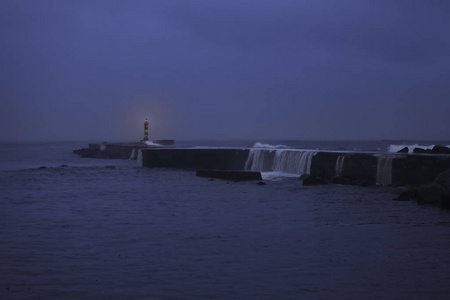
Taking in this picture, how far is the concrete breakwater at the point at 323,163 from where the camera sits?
73.5 feet

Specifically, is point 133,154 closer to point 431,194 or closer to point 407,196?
point 407,196

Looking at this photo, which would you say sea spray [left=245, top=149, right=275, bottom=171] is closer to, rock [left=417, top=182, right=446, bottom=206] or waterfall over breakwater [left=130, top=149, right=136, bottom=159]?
rock [left=417, top=182, right=446, bottom=206]

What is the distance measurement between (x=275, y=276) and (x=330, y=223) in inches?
220

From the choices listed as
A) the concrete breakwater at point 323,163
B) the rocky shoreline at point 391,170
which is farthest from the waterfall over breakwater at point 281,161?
the rocky shoreline at point 391,170

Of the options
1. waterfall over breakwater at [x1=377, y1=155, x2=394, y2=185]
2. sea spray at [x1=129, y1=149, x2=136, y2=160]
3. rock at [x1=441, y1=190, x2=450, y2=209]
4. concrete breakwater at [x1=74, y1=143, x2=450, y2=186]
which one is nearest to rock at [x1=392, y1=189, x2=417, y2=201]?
rock at [x1=441, y1=190, x2=450, y2=209]

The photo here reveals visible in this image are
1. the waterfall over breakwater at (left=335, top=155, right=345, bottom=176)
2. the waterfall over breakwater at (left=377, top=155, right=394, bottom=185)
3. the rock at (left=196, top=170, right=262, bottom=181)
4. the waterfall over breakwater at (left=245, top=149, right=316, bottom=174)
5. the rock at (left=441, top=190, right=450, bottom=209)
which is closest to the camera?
the rock at (left=441, top=190, right=450, bottom=209)

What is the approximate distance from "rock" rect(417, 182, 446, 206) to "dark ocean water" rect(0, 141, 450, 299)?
0.62 metres

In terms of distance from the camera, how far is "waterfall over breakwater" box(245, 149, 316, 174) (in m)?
30.1

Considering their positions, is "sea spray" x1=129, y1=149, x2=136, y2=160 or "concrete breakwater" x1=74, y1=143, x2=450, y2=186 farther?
"sea spray" x1=129, y1=149, x2=136, y2=160

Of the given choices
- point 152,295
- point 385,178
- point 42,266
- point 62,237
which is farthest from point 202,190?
point 152,295

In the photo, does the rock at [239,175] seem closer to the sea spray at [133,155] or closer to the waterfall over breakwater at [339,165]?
the waterfall over breakwater at [339,165]

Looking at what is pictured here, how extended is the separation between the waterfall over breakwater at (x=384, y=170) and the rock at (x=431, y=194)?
5.95m

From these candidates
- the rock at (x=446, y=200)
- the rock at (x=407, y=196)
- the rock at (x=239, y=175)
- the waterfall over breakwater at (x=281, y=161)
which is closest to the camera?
the rock at (x=446, y=200)

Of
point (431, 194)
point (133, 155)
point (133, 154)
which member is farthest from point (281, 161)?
point (133, 154)
